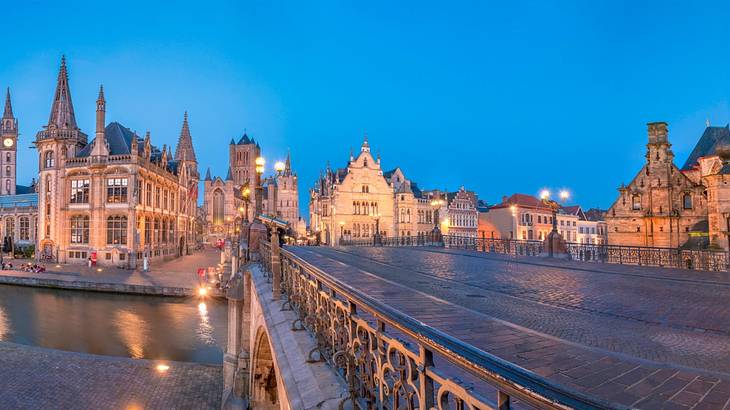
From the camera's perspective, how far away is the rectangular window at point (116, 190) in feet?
151

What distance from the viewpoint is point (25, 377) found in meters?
16.8

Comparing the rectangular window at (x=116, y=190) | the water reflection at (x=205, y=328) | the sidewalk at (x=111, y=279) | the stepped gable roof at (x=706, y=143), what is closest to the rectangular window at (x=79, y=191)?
the rectangular window at (x=116, y=190)

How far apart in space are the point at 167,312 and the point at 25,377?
13146 millimetres

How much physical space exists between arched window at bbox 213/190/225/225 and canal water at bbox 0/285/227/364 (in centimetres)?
7186

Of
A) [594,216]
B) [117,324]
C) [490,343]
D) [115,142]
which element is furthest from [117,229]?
[594,216]

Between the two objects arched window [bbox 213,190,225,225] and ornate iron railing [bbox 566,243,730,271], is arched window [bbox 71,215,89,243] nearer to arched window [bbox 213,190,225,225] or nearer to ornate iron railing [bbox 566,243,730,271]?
Answer: ornate iron railing [bbox 566,243,730,271]

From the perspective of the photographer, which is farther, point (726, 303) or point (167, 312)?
point (167, 312)

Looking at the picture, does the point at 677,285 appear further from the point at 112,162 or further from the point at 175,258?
the point at 175,258

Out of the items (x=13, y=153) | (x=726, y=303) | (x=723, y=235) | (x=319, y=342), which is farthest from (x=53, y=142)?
(x=723, y=235)

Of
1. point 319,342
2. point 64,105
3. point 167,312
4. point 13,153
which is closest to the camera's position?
point 319,342

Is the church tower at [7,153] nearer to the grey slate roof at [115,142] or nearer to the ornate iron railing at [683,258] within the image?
the grey slate roof at [115,142]

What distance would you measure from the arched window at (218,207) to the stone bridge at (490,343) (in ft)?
341

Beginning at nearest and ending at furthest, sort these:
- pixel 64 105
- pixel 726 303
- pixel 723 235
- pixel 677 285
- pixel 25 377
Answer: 1. pixel 726 303
2. pixel 677 285
3. pixel 25 377
4. pixel 723 235
5. pixel 64 105

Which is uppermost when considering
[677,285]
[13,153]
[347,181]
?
[13,153]
